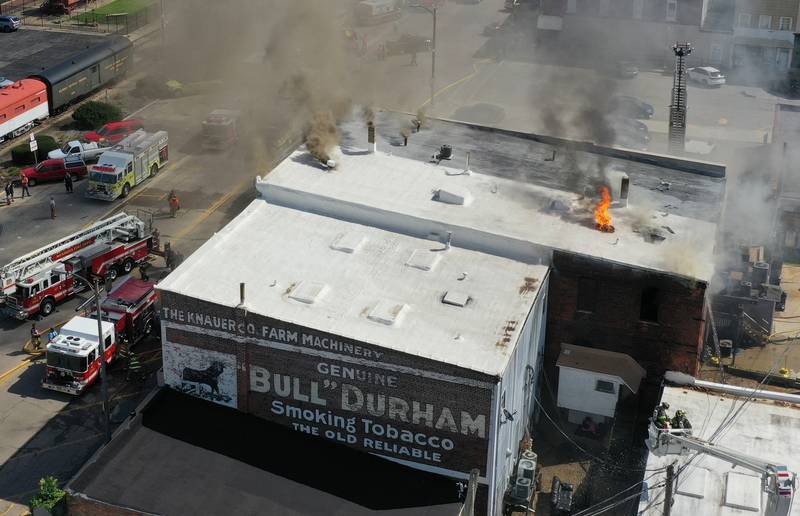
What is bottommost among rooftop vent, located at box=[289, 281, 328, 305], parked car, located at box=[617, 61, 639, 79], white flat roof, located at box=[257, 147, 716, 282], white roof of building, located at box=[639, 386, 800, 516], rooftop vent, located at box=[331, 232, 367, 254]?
white roof of building, located at box=[639, 386, 800, 516]

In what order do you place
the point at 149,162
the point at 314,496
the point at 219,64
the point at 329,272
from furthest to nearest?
the point at 219,64
the point at 149,162
the point at 329,272
the point at 314,496

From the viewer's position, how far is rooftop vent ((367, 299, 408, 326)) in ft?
109

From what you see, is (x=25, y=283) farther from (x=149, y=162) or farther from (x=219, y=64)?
(x=219, y=64)

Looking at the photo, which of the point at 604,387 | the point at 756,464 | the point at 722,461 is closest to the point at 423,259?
the point at 604,387

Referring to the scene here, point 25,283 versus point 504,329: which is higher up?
point 504,329

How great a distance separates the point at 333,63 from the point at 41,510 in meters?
32.1

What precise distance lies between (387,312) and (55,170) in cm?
2781

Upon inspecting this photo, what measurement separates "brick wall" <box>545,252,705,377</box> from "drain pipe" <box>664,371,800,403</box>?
0.84 ft

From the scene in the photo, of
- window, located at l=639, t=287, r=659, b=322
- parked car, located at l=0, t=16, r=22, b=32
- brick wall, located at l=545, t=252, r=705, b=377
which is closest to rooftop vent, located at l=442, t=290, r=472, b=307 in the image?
brick wall, located at l=545, t=252, r=705, b=377

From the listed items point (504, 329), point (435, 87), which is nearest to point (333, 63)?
point (435, 87)

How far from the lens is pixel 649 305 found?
121 ft

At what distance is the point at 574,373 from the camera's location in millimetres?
36969

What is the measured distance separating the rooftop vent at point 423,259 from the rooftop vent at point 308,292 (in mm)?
3344

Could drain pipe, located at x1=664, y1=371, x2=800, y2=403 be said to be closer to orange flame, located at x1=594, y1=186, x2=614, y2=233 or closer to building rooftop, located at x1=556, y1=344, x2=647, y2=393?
building rooftop, located at x1=556, y1=344, x2=647, y2=393
